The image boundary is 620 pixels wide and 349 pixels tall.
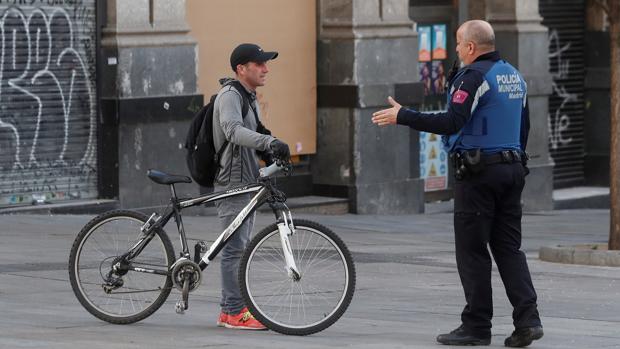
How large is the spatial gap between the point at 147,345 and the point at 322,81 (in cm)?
1065

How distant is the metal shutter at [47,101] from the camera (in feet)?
48.5

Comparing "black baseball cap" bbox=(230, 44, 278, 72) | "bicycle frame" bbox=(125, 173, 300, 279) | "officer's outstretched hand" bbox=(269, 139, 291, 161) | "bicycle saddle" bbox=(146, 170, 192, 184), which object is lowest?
"bicycle frame" bbox=(125, 173, 300, 279)

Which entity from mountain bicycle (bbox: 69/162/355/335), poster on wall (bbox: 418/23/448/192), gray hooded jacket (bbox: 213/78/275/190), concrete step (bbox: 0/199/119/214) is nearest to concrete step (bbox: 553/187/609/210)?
poster on wall (bbox: 418/23/448/192)

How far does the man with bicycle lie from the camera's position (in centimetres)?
866

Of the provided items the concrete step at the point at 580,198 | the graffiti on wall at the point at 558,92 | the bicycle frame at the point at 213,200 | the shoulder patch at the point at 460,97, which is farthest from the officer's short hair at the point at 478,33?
the graffiti on wall at the point at 558,92

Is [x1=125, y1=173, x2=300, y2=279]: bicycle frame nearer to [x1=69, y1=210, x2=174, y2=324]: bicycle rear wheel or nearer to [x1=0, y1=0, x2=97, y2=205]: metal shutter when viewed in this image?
[x1=69, y1=210, x2=174, y2=324]: bicycle rear wheel

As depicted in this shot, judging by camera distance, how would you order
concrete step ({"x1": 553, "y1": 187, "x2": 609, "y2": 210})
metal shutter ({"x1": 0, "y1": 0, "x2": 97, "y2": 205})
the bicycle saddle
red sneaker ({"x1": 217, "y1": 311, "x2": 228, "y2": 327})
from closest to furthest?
the bicycle saddle, red sneaker ({"x1": 217, "y1": 311, "x2": 228, "y2": 327}), metal shutter ({"x1": 0, "y1": 0, "x2": 97, "y2": 205}), concrete step ({"x1": 553, "y1": 187, "x2": 609, "y2": 210})

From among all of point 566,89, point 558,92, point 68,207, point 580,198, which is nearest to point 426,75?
point 558,92

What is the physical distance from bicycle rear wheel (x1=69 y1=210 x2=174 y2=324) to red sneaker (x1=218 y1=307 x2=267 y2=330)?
383 millimetres

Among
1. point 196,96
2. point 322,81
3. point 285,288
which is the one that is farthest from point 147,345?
point 322,81

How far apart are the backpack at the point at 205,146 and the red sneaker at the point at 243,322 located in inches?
30.9

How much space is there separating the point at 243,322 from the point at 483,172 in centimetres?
158

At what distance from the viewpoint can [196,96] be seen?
16.2m

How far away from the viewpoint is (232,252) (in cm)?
Result: 874
